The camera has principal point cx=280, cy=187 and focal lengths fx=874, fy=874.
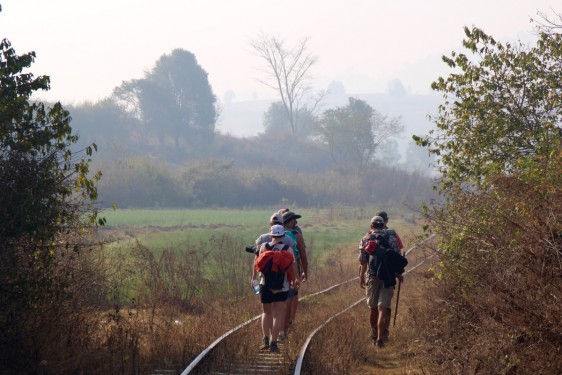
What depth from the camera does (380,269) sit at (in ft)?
43.1

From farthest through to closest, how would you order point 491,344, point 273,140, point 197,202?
1. point 273,140
2. point 197,202
3. point 491,344

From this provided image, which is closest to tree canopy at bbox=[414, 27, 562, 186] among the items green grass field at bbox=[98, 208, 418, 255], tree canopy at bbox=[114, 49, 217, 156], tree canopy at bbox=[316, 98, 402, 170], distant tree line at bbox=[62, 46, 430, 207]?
green grass field at bbox=[98, 208, 418, 255]

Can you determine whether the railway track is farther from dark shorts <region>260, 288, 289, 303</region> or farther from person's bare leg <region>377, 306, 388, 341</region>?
person's bare leg <region>377, 306, 388, 341</region>

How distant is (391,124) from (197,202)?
41798 mm

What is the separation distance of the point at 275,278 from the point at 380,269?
186 centimetres

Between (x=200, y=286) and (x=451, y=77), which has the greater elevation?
(x=451, y=77)

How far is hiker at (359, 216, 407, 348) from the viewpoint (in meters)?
13.1

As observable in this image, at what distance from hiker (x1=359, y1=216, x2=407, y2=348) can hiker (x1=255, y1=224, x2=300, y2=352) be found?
4.95 ft

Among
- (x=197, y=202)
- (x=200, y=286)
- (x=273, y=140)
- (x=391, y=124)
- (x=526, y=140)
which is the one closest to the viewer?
(x=526, y=140)

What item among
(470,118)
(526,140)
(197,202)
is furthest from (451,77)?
(197,202)

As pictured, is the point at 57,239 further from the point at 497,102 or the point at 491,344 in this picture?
the point at 497,102

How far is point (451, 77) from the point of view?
16516mm

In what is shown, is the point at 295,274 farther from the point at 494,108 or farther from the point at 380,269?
the point at 494,108

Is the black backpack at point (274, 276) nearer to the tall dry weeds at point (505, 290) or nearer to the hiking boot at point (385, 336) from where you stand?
the tall dry weeds at point (505, 290)
